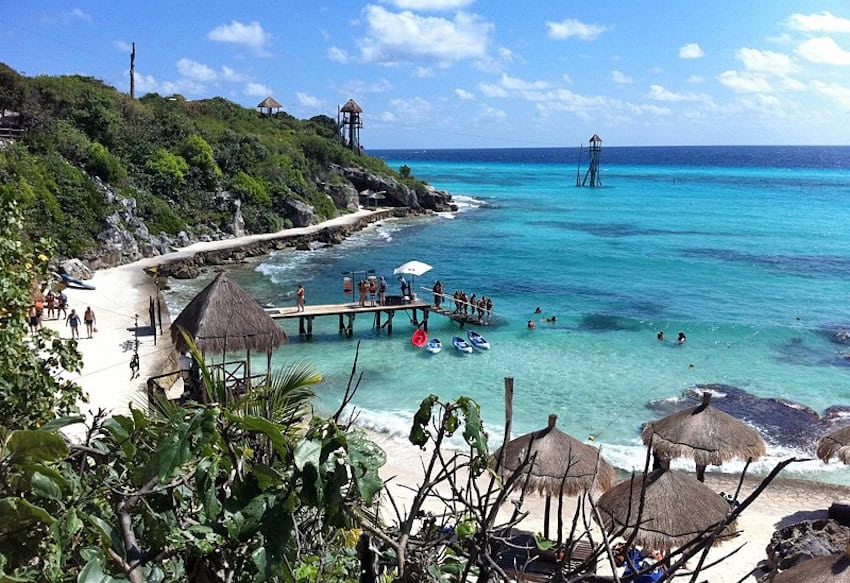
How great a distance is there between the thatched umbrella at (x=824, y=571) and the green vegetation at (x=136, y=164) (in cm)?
Answer: 2704

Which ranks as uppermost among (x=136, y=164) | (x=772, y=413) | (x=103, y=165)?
(x=136, y=164)

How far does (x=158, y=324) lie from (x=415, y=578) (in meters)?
20.5

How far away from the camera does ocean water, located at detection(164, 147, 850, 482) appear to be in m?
18.3

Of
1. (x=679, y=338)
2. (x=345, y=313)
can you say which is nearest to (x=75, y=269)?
(x=345, y=313)

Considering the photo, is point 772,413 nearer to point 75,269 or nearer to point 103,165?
point 75,269

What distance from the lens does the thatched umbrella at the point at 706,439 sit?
1140cm

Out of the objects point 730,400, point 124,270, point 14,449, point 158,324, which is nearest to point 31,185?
point 124,270

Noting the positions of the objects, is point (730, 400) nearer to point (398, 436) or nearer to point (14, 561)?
point (398, 436)

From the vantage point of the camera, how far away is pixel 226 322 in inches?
556

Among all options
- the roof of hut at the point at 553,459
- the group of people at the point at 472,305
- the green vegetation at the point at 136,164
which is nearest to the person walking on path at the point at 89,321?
the green vegetation at the point at 136,164

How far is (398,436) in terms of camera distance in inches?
631

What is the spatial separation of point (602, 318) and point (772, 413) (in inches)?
393

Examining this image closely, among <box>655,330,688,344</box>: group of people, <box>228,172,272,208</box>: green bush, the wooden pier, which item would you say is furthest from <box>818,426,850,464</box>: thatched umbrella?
<box>228,172,272,208</box>: green bush

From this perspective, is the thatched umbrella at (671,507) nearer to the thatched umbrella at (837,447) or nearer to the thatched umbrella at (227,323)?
the thatched umbrella at (837,447)
